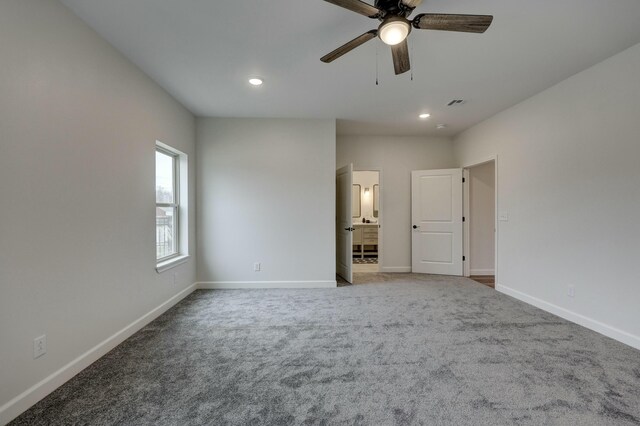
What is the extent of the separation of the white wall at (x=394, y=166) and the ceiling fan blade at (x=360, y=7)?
372 cm

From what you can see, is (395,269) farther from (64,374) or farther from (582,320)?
(64,374)

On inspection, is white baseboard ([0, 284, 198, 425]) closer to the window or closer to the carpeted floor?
the carpeted floor

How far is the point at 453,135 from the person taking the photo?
5.41 metres

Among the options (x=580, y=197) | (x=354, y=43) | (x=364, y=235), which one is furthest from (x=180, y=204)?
(x=580, y=197)

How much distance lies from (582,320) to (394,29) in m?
3.33

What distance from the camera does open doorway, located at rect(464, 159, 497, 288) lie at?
5160mm

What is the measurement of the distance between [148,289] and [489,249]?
5447mm

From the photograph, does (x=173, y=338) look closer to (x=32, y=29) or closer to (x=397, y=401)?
(x=397, y=401)

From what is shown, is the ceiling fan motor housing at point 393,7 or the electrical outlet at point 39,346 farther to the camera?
the electrical outlet at point 39,346

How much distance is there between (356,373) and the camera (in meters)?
2.03

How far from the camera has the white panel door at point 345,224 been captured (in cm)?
454

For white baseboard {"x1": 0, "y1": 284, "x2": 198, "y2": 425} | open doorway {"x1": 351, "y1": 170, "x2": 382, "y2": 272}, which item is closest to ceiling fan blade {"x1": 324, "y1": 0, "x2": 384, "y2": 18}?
white baseboard {"x1": 0, "y1": 284, "x2": 198, "y2": 425}

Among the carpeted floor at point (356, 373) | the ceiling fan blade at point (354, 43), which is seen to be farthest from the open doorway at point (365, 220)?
the ceiling fan blade at point (354, 43)

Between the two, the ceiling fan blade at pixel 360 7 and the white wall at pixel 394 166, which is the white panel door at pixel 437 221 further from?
the ceiling fan blade at pixel 360 7
